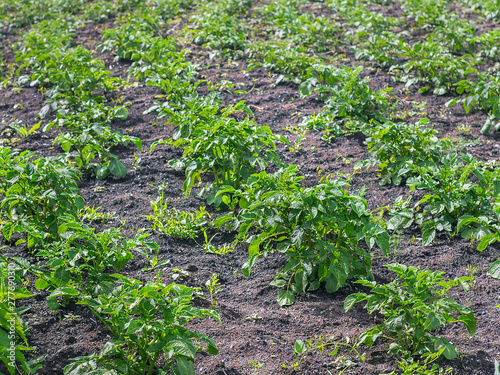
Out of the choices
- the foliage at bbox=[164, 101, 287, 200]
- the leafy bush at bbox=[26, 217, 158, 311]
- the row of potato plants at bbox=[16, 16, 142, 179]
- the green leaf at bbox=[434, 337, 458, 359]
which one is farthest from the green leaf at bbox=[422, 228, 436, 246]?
the row of potato plants at bbox=[16, 16, 142, 179]

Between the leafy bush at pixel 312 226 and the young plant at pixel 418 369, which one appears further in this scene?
the leafy bush at pixel 312 226

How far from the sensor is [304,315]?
2.95 m

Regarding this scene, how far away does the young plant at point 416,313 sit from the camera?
238 cm

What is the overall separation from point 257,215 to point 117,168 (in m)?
1.98

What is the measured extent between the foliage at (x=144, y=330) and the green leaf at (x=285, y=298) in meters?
0.74

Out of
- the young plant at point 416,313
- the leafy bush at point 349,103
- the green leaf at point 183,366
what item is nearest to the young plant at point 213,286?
the green leaf at point 183,366

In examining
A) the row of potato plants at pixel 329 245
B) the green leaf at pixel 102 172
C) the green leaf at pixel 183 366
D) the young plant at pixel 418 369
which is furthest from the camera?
the green leaf at pixel 102 172

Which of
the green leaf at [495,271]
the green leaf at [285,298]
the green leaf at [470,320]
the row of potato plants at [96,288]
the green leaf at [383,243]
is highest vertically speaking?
the row of potato plants at [96,288]

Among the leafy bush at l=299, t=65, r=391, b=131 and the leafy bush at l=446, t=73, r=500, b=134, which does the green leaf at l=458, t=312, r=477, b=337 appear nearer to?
the leafy bush at l=299, t=65, r=391, b=131

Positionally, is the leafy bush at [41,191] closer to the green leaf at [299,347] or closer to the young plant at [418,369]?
the green leaf at [299,347]

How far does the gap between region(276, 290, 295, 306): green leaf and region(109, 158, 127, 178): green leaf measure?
2.05m

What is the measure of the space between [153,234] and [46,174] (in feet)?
3.08

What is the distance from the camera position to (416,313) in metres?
2.48

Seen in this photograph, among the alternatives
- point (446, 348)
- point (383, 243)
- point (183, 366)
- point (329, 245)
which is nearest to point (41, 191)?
point (183, 366)
